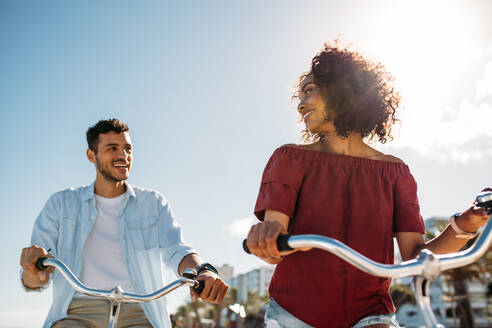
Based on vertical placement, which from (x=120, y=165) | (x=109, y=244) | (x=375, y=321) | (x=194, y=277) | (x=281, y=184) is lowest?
(x=375, y=321)

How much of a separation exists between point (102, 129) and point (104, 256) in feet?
4.62

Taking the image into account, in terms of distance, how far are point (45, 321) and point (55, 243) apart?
1.95 ft

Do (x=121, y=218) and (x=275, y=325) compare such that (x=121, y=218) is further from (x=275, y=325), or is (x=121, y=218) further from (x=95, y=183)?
(x=275, y=325)

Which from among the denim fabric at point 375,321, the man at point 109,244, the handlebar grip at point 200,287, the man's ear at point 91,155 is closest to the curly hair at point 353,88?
the denim fabric at point 375,321

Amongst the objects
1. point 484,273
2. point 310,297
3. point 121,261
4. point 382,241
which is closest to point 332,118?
point 382,241

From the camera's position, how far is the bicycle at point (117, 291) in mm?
2191

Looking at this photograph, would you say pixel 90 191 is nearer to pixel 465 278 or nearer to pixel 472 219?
pixel 472 219

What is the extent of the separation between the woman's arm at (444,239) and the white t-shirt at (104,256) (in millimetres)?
2218

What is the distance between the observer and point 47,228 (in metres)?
3.68

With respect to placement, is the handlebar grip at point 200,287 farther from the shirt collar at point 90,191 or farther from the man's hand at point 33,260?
the shirt collar at point 90,191

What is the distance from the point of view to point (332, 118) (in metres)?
2.32

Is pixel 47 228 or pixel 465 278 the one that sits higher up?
pixel 47 228

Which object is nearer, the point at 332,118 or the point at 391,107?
the point at 332,118

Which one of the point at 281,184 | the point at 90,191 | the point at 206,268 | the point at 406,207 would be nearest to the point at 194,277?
the point at 206,268
